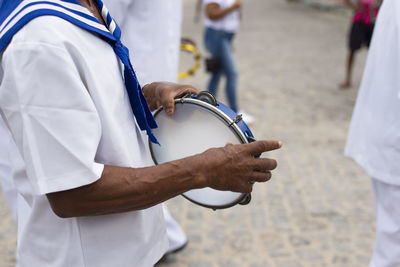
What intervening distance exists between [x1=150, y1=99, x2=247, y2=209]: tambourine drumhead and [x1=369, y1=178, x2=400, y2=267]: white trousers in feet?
3.19

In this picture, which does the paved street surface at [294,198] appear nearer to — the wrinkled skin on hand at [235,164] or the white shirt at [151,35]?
the white shirt at [151,35]

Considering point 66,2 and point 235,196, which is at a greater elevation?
point 66,2

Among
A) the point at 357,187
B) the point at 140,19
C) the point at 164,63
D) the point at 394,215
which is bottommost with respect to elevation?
the point at 357,187

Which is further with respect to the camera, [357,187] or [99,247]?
[357,187]

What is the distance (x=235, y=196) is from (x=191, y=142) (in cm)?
23

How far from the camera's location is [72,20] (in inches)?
44.3

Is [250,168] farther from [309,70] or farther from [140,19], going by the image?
[309,70]

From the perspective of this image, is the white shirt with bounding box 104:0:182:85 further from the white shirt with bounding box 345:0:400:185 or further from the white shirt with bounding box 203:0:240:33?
the white shirt with bounding box 203:0:240:33

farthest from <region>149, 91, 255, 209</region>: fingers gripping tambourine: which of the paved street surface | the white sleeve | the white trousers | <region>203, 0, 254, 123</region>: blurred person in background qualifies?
<region>203, 0, 254, 123</region>: blurred person in background

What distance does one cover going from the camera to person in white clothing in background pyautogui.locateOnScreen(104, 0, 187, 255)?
7.61ft

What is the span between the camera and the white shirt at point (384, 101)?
2029 mm

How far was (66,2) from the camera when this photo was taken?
1151mm

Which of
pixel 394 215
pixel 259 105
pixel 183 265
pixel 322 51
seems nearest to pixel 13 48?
pixel 394 215

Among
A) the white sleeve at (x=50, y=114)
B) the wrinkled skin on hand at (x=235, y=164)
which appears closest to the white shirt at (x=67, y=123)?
the white sleeve at (x=50, y=114)
